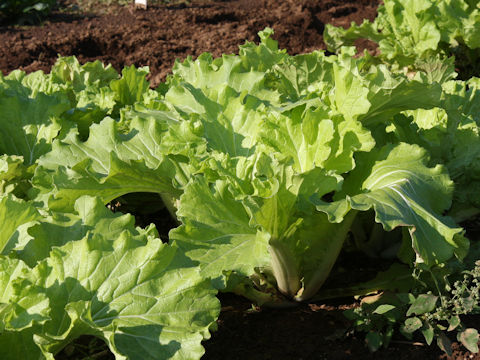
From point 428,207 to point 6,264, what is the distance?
1857 mm

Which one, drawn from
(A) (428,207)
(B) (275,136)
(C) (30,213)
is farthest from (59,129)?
(A) (428,207)

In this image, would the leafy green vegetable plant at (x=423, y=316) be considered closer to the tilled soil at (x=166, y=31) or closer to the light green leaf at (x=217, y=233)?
the light green leaf at (x=217, y=233)

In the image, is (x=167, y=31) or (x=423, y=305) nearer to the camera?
(x=423, y=305)

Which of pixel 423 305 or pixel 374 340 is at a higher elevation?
pixel 423 305

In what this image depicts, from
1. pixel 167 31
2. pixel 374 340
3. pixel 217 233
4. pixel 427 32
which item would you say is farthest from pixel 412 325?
pixel 167 31

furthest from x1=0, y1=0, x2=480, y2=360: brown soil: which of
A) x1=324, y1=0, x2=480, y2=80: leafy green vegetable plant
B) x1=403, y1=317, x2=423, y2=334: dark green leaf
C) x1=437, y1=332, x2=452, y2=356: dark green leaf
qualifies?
x1=324, y1=0, x2=480, y2=80: leafy green vegetable plant

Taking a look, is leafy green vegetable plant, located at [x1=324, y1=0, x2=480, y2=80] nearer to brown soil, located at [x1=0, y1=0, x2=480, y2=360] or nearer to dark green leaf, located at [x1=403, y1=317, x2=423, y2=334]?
brown soil, located at [x1=0, y1=0, x2=480, y2=360]

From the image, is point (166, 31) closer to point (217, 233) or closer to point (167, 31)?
point (167, 31)

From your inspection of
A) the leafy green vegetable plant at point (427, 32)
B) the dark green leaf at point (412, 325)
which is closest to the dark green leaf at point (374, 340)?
the dark green leaf at point (412, 325)

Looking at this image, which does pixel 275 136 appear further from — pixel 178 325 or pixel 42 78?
pixel 42 78

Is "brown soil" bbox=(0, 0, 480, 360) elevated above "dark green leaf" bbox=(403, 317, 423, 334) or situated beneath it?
elevated above

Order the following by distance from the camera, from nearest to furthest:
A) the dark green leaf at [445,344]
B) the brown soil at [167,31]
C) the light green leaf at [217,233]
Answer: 1. the light green leaf at [217,233]
2. the dark green leaf at [445,344]
3. the brown soil at [167,31]

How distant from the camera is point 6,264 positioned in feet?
7.56

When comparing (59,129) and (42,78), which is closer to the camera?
(59,129)
